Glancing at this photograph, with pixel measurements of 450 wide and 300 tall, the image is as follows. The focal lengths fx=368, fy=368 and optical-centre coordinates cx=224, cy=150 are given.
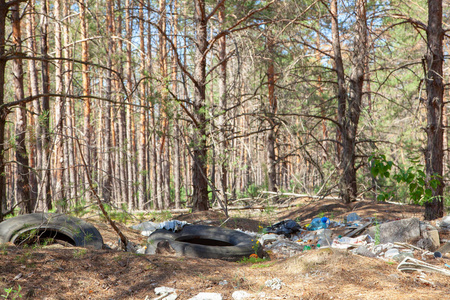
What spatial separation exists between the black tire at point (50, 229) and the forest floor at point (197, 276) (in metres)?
0.82

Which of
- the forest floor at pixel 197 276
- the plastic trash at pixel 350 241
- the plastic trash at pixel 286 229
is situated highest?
the forest floor at pixel 197 276

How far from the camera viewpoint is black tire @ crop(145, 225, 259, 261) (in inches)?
203

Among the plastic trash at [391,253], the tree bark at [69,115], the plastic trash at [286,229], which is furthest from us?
the plastic trash at [286,229]

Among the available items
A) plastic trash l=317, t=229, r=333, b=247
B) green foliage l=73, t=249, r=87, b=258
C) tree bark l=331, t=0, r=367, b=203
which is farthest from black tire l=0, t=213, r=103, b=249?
tree bark l=331, t=0, r=367, b=203

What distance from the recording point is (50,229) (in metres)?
5.30

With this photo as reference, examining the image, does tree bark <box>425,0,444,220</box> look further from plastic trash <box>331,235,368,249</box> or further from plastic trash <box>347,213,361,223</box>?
plastic trash <box>331,235,368,249</box>

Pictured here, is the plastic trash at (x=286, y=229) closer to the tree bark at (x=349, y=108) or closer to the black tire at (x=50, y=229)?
the tree bark at (x=349, y=108)

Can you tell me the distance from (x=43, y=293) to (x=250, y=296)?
76.9 inches

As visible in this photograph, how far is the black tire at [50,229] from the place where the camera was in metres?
5.06

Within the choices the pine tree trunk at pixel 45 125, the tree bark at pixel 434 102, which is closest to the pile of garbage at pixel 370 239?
the tree bark at pixel 434 102

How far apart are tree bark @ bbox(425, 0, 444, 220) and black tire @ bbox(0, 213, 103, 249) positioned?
587 centimetres

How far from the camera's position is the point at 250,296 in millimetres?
3389

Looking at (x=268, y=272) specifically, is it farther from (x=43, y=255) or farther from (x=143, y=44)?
(x=143, y=44)

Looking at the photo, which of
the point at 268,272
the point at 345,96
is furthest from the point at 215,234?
the point at 345,96
